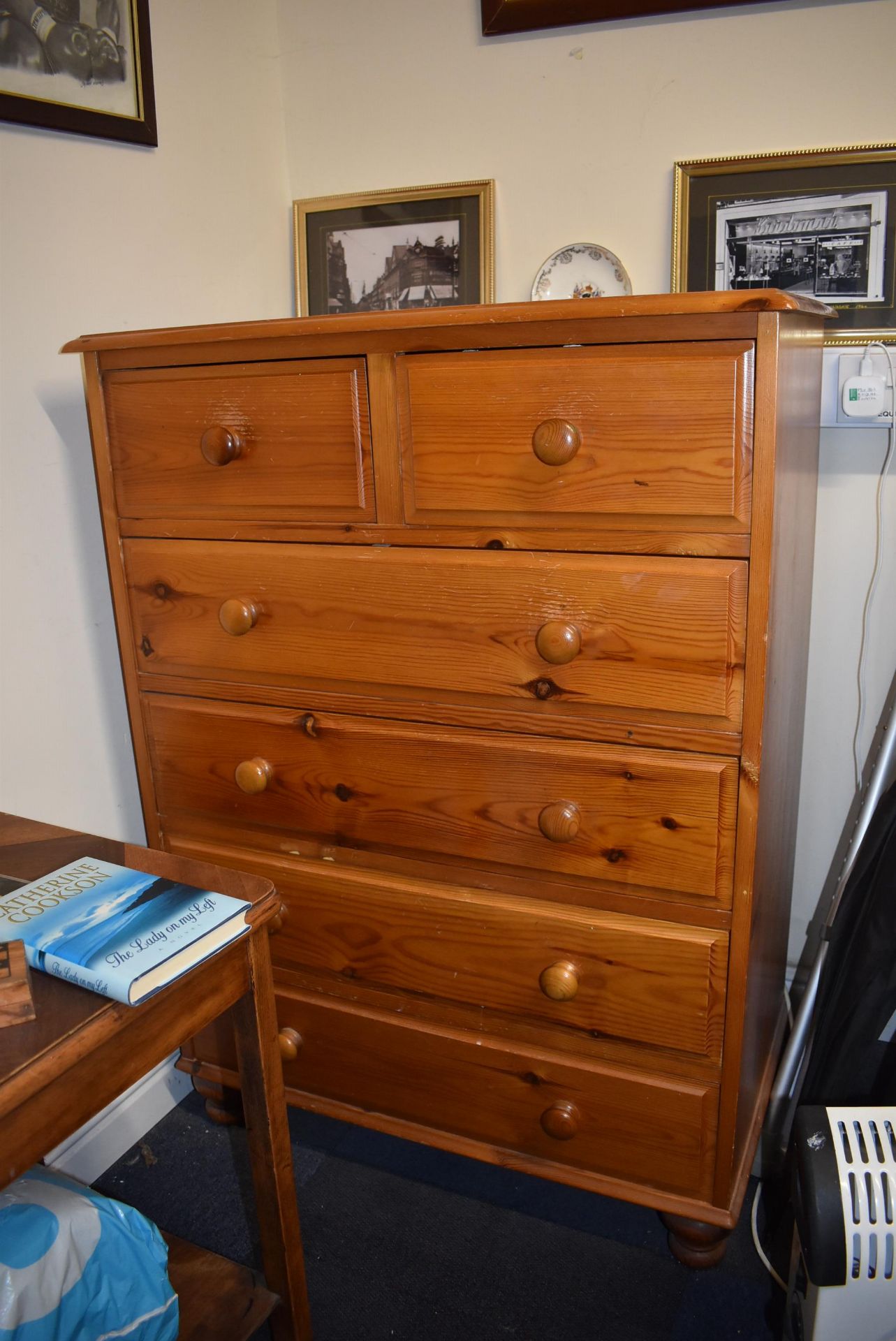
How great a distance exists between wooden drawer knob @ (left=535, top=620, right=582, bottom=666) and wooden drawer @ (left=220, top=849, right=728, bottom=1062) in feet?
1.14

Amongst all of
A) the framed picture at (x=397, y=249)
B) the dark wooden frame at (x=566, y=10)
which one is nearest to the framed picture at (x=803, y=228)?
the dark wooden frame at (x=566, y=10)

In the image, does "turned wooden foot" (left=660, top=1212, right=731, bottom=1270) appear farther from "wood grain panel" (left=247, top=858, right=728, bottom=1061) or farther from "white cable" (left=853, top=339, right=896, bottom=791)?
"white cable" (left=853, top=339, right=896, bottom=791)

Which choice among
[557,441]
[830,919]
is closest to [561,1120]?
[830,919]

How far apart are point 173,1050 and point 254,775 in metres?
0.51

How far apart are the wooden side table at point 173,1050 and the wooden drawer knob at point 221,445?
1.63 feet

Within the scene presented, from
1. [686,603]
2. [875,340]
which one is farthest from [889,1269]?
[875,340]

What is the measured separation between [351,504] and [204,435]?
0.73 ft

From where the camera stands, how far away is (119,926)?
0.84m

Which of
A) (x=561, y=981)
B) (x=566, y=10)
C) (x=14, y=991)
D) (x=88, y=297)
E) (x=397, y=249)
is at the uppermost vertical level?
(x=566, y=10)

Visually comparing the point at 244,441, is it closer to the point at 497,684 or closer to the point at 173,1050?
the point at 497,684

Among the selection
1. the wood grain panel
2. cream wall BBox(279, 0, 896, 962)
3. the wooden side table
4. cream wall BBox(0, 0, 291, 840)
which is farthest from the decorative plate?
the wooden side table

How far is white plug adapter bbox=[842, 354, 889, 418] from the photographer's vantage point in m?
1.43

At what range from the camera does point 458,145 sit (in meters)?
1.67

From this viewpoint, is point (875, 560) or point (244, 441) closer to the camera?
point (244, 441)
